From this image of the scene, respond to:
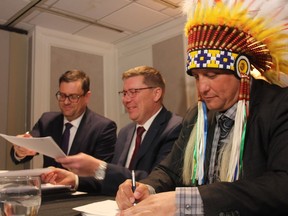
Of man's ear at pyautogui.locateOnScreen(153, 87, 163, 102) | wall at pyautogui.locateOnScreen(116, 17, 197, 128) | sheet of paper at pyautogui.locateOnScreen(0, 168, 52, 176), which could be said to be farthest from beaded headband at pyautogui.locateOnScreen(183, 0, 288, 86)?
wall at pyautogui.locateOnScreen(116, 17, 197, 128)

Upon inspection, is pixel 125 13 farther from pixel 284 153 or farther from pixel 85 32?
pixel 284 153

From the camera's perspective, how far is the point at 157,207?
839mm

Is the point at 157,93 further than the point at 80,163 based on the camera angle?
Yes

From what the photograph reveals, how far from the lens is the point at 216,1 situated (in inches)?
43.5

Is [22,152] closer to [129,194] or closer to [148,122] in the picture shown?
[148,122]

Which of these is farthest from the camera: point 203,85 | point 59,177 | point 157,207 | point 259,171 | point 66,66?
point 66,66

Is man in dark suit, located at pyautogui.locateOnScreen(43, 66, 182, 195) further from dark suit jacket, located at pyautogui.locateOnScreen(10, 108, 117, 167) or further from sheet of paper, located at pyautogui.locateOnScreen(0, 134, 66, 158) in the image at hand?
dark suit jacket, located at pyautogui.locateOnScreen(10, 108, 117, 167)

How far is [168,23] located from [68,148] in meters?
2.08

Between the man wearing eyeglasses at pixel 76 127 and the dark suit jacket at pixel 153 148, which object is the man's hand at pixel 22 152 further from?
the dark suit jacket at pixel 153 148

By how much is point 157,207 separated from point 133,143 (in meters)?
1.14

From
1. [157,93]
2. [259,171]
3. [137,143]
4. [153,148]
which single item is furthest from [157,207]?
[157,93]

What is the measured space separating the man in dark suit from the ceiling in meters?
1.27

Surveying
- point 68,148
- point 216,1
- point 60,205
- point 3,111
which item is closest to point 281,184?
point 216,1

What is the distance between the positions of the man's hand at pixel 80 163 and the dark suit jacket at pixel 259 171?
0.29 meters
